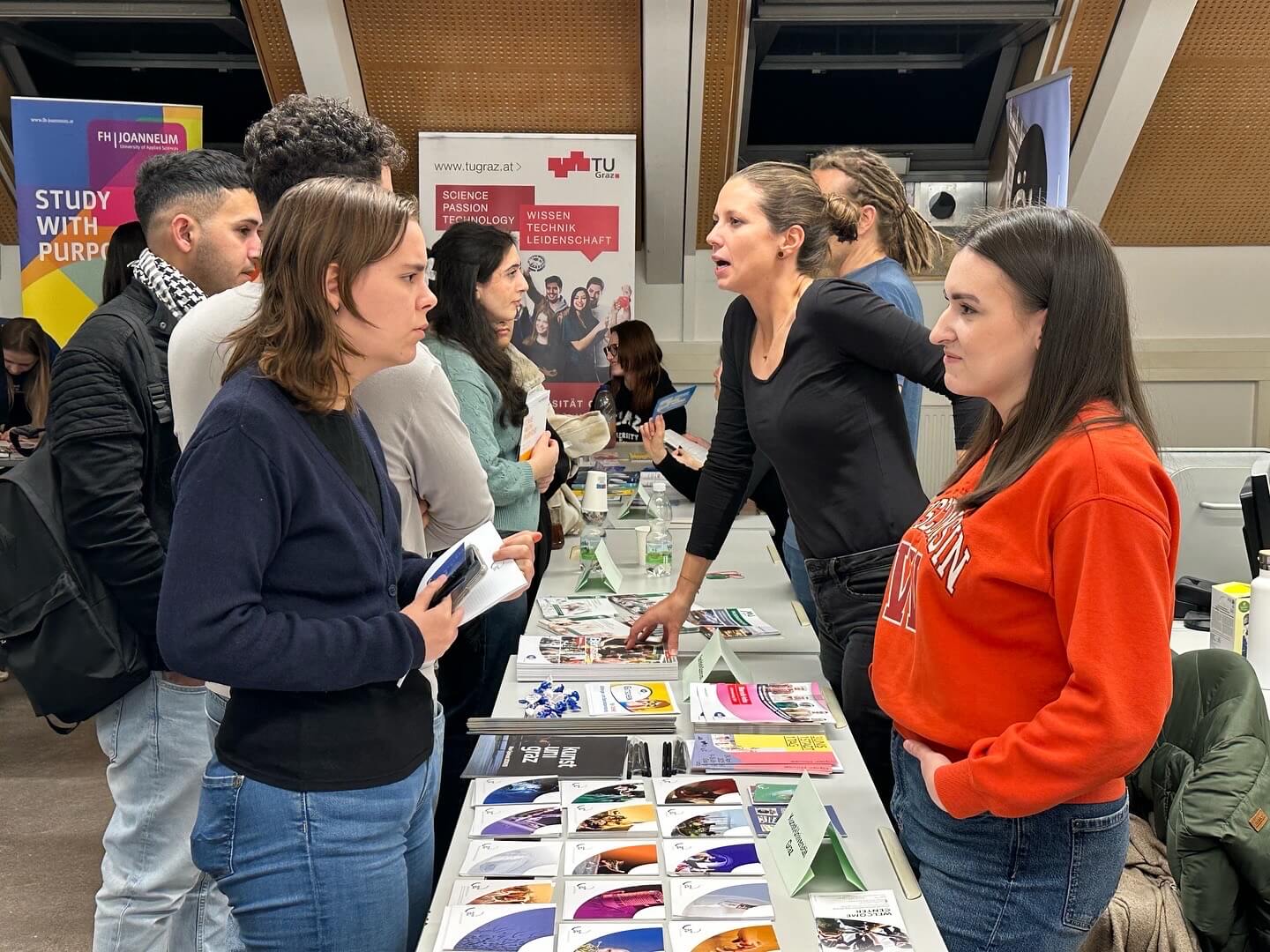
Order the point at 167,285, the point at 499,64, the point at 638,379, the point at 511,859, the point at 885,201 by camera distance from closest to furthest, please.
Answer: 1. the point at 511,859
2. the point at 167,285
3. the point at 885,201
4. the point at 638,379
5. the point at 499,64

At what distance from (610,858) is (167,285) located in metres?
1.20

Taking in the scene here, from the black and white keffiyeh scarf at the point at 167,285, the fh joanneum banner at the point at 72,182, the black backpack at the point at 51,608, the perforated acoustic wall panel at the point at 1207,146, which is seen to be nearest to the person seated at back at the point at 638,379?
the fh joanneum banner at the point at 72,182

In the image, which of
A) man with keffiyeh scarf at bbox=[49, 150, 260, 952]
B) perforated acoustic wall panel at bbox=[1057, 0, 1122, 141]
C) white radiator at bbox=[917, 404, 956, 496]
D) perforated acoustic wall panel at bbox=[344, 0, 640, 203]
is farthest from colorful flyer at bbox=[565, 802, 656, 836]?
white radiator at bbox=[917, 404, 956, 496]

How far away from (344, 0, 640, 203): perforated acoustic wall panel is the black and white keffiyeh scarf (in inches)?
142

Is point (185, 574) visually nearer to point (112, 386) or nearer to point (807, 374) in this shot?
point (112, 386)

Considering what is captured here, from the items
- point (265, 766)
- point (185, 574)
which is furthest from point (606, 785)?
point (185, 574)

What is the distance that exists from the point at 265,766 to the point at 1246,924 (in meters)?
1.43

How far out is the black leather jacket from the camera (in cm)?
180

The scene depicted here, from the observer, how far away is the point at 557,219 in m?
5.75

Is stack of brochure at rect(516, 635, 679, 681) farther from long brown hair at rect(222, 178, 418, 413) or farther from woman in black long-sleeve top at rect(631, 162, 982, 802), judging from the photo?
long brown hair at rect(222, 178, 418, 413)

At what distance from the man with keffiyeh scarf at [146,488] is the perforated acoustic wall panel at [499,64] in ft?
11.3

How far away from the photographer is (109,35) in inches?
229

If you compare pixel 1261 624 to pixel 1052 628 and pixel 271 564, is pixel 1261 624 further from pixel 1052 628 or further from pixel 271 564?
pixel 271 564

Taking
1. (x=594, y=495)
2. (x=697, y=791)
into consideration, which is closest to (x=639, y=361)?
(x=594, y=495)
